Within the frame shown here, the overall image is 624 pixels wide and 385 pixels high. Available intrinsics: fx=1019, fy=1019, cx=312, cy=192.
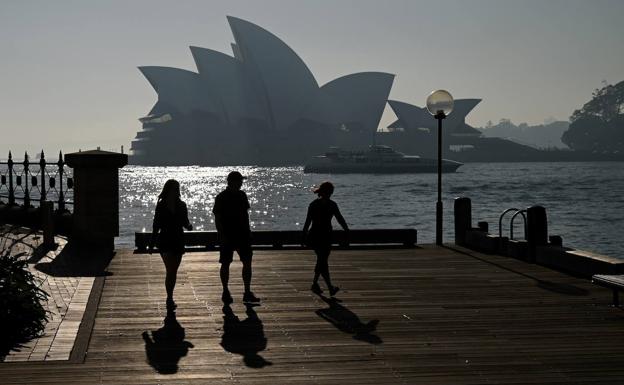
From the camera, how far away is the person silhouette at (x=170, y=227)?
34.8ft

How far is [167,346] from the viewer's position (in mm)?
8516

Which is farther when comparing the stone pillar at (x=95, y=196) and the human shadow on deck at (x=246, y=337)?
the stone pillar at (x=95, y=196)

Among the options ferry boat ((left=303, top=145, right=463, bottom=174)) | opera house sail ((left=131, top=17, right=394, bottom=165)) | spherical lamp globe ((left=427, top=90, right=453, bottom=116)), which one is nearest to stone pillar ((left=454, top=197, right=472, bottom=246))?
spherical lamp globe ((left=427, top=90, right=453, bottom=116))

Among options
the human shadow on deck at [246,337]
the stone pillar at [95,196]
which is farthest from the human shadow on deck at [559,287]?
the stone pillar at [95,196]

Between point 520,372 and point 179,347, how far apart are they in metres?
2.82

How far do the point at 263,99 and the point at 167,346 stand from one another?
156 meters

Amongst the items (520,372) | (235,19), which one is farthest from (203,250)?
(235,19)

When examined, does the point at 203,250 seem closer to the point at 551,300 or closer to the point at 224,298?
the point at 224,298

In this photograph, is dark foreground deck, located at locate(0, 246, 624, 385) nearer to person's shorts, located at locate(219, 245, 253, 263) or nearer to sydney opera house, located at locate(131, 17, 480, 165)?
person's shorts, located at locate(219, 245, 253, 263)

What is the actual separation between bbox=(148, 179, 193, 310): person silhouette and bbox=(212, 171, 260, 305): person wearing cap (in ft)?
1.67

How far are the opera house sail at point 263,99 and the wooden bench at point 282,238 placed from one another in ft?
397

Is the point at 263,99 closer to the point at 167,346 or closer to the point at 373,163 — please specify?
the point at 373,163

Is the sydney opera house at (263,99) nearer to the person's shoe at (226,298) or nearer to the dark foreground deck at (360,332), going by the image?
the dark foreground deck at (360,332)

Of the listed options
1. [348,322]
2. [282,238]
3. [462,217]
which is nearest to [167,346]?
[348,322]
